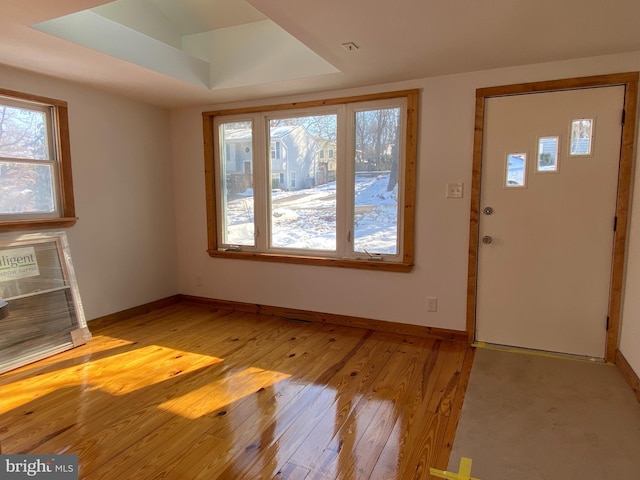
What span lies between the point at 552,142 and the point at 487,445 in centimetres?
215

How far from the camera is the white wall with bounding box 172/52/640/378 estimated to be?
2916mm

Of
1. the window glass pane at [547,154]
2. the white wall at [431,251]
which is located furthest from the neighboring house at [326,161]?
the window glass pane at [547,154]

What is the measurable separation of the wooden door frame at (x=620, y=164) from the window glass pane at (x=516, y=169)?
0.21 metres

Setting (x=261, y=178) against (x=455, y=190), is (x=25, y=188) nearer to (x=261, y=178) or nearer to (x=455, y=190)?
(x=261, y=178)

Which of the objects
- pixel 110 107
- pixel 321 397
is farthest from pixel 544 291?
pixel 110 107

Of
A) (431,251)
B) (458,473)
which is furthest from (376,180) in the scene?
(458,473)

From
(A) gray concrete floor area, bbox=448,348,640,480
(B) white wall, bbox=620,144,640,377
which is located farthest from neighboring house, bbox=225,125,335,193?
(B) white wall, bbox=620,144,640,377

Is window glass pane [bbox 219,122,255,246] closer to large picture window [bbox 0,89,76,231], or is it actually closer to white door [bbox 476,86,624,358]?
large picture window [bbox 0,89,76,231]

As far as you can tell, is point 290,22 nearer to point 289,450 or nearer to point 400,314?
point 289,450

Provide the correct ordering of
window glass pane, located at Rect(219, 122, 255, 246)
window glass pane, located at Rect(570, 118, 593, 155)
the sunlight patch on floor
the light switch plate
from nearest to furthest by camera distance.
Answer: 1. the sunlight patch on floor
2. window glass pane, located at Rect(570, 118, 593, 155)
3. the light switch plate
4. window glass pane, located at Rect(219, 122, 255, 246)

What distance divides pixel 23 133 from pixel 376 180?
291 cm

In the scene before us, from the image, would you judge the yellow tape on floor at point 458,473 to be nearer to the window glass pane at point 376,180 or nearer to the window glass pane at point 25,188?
the window glass pane at point 376,180

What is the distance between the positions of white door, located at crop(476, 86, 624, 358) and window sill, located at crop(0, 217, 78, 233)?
11.4ft

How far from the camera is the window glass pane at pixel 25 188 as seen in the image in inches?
118
